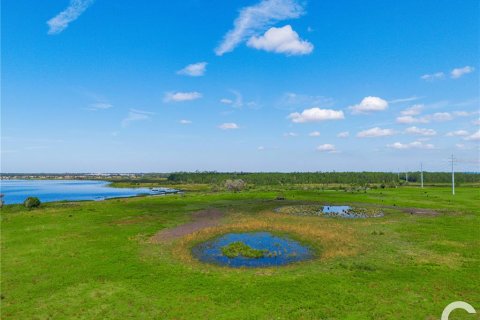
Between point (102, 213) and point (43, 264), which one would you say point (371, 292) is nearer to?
point (43, 264)

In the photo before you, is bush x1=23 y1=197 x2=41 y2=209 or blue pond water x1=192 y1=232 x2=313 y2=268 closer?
blue pond water x1=192 y1=232 x2=313 y2=268

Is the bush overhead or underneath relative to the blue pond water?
overhead

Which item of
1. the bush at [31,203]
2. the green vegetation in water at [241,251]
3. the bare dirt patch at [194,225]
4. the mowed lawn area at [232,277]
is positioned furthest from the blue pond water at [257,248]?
the bush at [31,203]

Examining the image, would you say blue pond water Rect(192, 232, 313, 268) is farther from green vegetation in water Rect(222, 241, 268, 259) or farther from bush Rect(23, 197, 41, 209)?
bush Rect(23, 197, 41, 209)

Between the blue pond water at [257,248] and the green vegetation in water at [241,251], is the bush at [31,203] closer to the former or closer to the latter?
the blue pond water at [257,248]

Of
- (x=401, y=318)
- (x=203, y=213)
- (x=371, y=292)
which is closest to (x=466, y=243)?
(x=371, y=292)

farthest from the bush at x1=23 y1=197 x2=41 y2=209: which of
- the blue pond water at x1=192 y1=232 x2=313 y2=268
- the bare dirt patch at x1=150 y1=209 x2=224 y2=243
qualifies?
the blue pond water at x1=192 y1=232 x2=313 y2=268

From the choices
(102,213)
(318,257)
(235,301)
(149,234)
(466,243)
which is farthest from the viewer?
(102,213)
